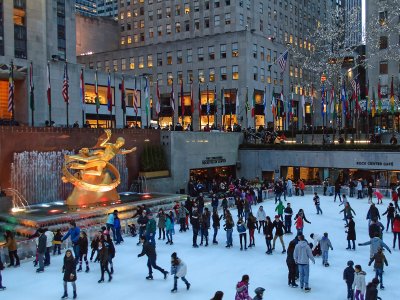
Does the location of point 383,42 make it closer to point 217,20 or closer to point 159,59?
point 217,20

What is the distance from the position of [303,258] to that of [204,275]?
345 centimetres

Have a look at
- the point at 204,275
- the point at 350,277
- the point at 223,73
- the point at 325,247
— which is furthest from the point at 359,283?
the point at 223,73

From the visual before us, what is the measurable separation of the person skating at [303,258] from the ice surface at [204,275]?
0.34 m

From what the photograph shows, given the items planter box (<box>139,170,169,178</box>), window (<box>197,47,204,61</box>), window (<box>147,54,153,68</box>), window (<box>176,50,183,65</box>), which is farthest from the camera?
window (<box>147,54,153,68</box>)

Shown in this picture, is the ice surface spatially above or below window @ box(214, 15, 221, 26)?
below

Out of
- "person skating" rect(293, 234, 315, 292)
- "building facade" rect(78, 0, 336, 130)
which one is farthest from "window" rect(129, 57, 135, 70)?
"person skating" rect(293, 234, 315, 292)

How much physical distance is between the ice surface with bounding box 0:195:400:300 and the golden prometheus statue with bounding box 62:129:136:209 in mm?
6574

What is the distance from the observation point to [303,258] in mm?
12852

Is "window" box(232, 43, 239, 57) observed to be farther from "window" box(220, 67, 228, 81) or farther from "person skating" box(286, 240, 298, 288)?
"person skating" box(286, 240, 298, 288)

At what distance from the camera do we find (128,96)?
178ft

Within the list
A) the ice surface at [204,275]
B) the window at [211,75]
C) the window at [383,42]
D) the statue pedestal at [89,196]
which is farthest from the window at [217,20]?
the ice surface at [204,275]

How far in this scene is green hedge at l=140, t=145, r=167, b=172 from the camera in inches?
1335

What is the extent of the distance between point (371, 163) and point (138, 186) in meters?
18.3

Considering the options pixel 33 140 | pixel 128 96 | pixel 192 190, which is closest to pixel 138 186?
pixel 192 190
